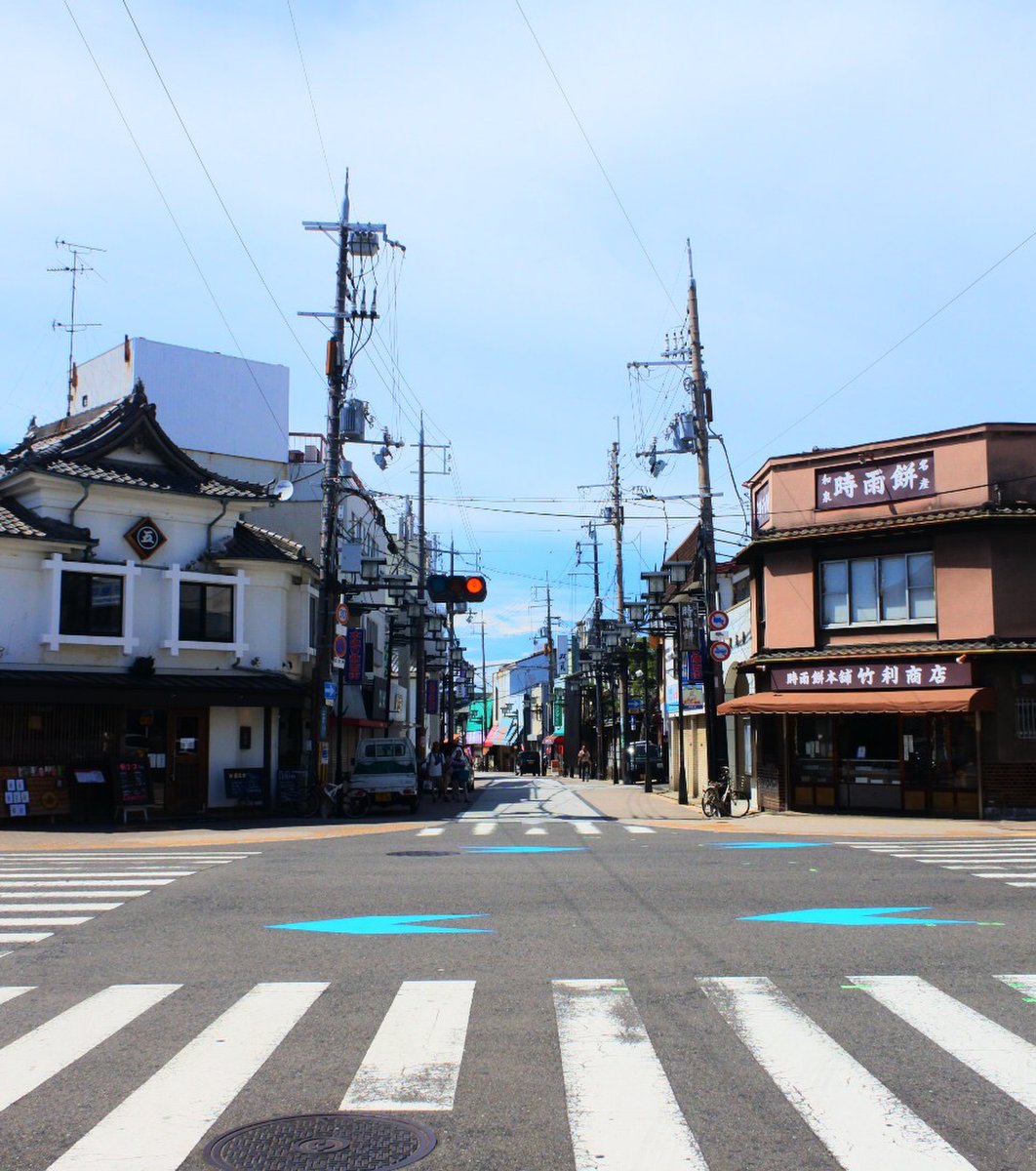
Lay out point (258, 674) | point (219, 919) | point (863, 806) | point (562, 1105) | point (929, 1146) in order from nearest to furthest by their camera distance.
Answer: point (929, 1146)
point (562, 1105)
point (219, 919)
point (863, 806)
point (258, 674)

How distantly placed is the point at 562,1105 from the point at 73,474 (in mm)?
25818

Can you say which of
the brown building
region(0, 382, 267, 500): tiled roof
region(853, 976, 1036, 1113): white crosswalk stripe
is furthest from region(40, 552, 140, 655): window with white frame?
region(853, 976, 1036, 1113): white crosswalk stripe

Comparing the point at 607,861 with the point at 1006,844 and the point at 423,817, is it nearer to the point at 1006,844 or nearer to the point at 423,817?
the point at 1006,844

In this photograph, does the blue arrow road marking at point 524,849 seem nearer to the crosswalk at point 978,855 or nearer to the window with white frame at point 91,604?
the crosswalk at point 978,855

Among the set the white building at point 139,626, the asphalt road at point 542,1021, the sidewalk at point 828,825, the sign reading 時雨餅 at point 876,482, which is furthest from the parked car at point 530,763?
the asphalt road at point 542,1021

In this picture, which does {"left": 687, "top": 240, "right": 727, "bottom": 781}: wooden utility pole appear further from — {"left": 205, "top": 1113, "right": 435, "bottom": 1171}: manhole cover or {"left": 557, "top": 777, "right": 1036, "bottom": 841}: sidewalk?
{"left": 205, "top": 1113, "right": 435, "bottom": 1171}: manhole cover

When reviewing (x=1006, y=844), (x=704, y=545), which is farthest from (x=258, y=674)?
(x=1006, y=844)

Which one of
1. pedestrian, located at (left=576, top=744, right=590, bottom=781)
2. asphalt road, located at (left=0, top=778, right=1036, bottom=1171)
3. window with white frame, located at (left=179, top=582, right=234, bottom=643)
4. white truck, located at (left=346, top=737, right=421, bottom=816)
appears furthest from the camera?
pedestrian, located at (left=576, top=744, right=590, bottom=781)

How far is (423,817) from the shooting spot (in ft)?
95.1

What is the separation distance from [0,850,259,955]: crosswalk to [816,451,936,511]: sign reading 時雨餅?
16614 mm

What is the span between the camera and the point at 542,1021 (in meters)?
7.67

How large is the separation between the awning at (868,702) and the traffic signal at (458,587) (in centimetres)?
781

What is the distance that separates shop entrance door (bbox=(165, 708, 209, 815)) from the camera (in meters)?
29.6

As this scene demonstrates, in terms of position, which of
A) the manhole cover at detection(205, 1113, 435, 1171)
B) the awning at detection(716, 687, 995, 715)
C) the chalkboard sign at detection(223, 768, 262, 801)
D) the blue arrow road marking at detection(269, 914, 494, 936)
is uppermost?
the awning at detection(716, 687, 995, 715)
